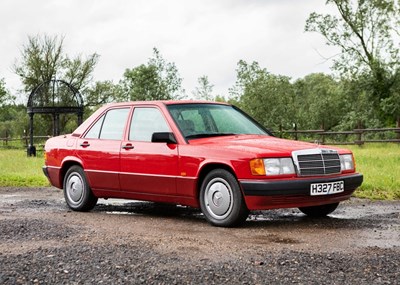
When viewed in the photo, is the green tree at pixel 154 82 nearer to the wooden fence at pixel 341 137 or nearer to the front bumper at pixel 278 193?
the wooden fence at pixel 341 137

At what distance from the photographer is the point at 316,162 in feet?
23.0

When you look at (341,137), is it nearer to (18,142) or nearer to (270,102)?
(270,102)

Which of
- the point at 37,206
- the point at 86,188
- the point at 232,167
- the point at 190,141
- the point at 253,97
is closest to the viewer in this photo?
the point at 232,167

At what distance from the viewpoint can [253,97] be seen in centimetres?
4319

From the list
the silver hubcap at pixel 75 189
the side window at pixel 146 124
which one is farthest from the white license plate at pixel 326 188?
the silver hubcap at pixel 75 189

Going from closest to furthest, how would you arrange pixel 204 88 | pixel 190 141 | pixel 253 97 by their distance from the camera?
1. pixel 190 141
2. pixel 253 97
3. pixel 204 88

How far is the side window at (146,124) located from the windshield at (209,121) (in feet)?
0.64

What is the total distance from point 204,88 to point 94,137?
4599cm

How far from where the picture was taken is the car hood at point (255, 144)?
6.81 m

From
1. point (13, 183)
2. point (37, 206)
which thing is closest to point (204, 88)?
point (13, 183)

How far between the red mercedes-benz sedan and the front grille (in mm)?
11

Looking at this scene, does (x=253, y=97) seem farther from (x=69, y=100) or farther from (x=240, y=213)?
(x=240, y=213)

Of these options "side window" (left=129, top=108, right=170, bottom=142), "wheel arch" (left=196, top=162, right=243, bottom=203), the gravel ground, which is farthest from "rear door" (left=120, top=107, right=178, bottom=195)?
the gravel ground

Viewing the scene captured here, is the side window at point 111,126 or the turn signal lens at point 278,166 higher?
the side window at point 111,126
